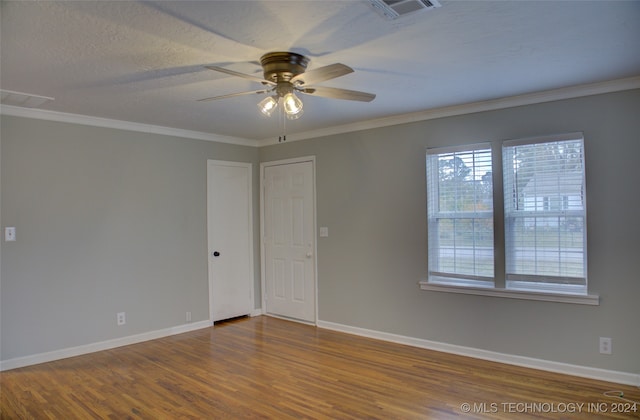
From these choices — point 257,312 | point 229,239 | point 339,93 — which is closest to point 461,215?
point 339,93

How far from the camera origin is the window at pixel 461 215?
3.88 m

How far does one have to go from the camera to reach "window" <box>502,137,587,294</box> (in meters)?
3.45

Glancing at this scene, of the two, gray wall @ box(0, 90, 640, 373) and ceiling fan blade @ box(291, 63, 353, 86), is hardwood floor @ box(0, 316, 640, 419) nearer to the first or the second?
gray wall @ box(0, 90, 640, 373)

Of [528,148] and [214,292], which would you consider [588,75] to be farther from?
[214,292]

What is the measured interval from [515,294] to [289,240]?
9.24ft

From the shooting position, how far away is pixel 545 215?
3568 millimetres

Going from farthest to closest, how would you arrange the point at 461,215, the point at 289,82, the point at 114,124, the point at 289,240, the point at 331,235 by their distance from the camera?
the point at 289,240 → the point at 331,235 → the point at 114,124 → the point at 461,215 → the point at 289,82

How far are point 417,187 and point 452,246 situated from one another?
2.29ft

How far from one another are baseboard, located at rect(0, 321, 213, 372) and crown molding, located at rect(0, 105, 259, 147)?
2237 millimetres

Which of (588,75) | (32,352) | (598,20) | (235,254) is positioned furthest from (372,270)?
(32,352)

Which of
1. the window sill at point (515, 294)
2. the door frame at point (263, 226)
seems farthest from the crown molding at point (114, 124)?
the window sill at point (515, 294)

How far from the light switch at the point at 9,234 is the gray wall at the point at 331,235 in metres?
0.07

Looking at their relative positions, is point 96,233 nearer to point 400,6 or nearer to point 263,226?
point 263,226

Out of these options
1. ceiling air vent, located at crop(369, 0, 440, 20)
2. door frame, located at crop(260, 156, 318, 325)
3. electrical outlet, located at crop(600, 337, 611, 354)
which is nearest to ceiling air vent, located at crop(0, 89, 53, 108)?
door frame, located at crop(260, 156, 318, 325)
